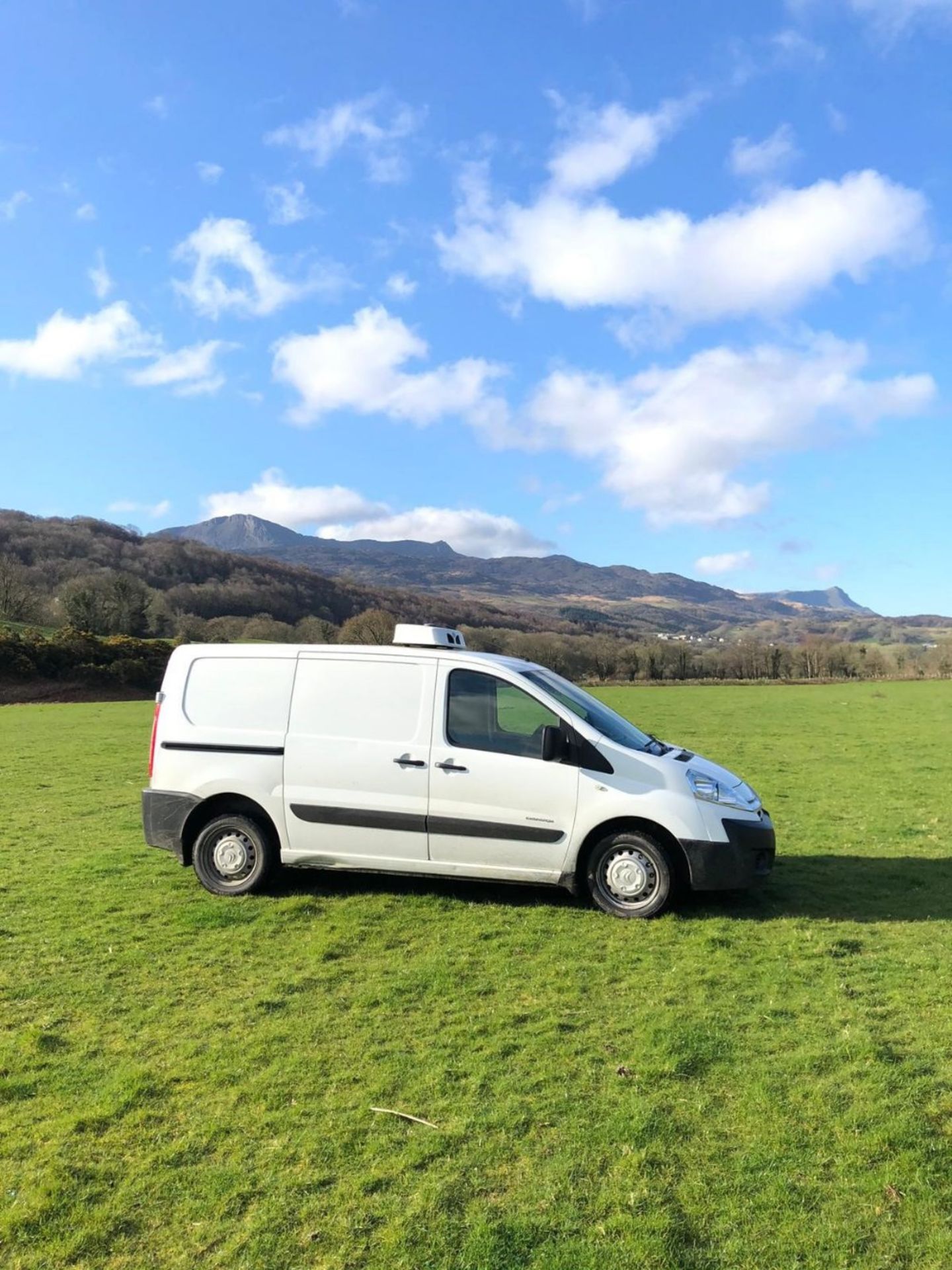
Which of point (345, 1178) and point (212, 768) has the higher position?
point (212, 768)

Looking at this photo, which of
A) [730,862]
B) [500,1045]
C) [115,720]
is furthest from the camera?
[115,720]

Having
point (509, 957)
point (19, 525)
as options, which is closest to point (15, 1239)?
point (509, 957)

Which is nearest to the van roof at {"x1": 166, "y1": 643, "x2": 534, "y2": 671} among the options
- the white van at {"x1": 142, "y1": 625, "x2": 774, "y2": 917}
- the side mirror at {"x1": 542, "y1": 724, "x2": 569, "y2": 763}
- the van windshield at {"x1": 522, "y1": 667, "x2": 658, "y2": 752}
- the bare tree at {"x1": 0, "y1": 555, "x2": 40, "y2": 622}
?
the white van at {"x1": 142, "y1": 625, "x2": 774, "y2": 917}

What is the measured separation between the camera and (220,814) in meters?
7.79

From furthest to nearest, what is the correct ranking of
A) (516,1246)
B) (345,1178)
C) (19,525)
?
(19,525) → (345,1178) → (516,1246)

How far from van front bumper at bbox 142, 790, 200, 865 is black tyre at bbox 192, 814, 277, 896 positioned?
0.20m

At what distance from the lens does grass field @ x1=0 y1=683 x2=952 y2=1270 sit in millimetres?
3143

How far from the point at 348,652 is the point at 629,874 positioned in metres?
3.18

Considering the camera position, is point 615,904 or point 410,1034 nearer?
point 410,1034

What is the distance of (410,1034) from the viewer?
15.7 ft

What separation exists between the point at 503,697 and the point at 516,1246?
4685 millimetres

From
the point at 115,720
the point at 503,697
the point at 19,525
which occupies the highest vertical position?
the point at 19,525

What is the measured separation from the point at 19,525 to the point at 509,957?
15250cm

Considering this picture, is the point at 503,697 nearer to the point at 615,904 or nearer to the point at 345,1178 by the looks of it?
the point at 615,904
